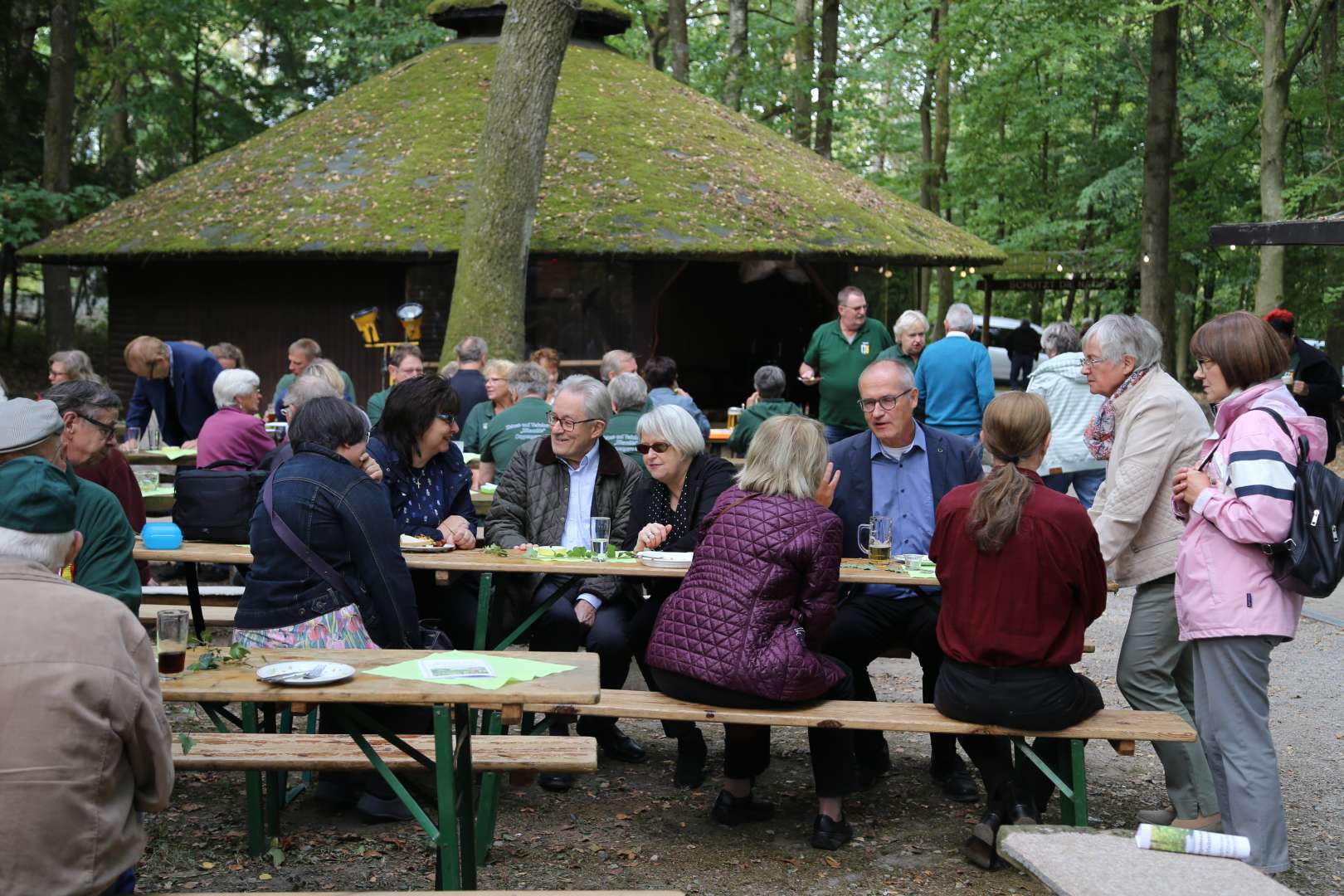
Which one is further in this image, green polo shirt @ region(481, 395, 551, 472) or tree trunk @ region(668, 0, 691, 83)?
tree trunk @ region(668, 0, 691, 83)

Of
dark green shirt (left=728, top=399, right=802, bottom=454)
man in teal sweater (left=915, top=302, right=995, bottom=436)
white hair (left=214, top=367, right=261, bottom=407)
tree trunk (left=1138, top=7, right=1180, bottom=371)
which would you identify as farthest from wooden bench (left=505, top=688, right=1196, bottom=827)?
tree trunk (left=1138, top=7, right=1180, bottom=371)

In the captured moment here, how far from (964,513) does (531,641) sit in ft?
7.96

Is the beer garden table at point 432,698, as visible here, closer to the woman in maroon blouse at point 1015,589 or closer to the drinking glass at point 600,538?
the woman in maroon blouse at point 1015,589

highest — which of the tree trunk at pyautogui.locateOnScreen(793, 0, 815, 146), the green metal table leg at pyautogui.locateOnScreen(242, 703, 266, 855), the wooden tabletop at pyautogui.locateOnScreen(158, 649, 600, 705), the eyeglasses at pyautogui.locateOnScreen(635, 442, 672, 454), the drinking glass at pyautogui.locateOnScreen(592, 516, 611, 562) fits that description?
the tree trunk at pyautogui.locateOnScreen(793, 0, 815, 146)

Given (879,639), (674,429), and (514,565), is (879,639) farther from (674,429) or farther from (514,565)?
(514,565)

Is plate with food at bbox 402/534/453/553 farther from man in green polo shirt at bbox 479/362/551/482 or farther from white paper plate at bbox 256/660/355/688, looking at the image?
white paper plate at bbox 256/660/355/688

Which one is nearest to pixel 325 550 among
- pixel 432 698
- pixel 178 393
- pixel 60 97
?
pixel 432 698

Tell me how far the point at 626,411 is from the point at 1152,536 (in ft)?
11.4

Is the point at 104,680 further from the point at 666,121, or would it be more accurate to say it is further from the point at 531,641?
the point at 666,121

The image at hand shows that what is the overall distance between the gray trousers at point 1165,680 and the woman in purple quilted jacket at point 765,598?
1163 mm

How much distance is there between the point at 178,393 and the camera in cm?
1123

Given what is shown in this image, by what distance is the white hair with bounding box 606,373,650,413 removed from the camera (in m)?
8.11

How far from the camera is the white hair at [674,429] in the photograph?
620cm

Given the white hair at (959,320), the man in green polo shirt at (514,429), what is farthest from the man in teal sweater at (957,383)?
the man in green polo shirt at (514,429)
